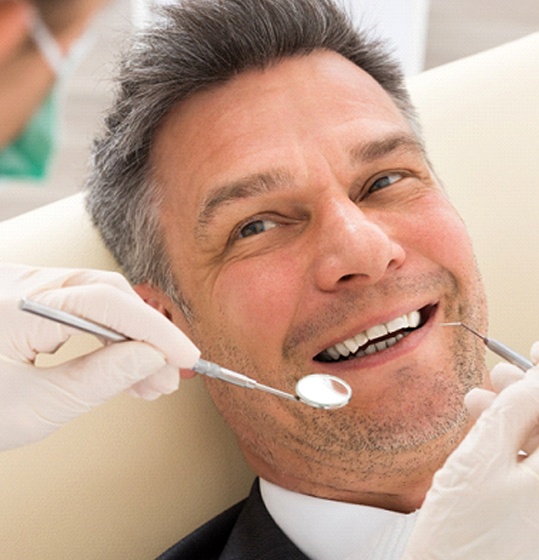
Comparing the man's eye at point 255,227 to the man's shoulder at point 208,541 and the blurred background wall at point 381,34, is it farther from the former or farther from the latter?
the man's shoulder at point 208,541

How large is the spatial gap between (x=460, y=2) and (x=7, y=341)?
3170 millimetres

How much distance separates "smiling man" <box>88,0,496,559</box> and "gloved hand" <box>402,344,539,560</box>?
255mm

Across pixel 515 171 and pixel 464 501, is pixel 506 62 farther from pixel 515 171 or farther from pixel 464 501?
pixel 464 501

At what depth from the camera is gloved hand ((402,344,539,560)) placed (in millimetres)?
994

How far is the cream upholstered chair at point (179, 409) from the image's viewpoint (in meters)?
1.35

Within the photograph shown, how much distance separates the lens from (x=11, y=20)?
0.94 ft

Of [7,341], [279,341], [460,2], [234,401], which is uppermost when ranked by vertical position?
[7,341]

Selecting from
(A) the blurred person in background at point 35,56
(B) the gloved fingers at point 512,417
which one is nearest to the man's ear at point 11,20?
(A) the blurred person in background at point 35,56

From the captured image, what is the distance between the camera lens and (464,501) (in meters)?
1.00

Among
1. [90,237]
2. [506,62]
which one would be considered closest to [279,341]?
[90,237]

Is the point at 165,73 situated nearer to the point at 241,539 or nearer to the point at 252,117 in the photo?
the point at 252,117

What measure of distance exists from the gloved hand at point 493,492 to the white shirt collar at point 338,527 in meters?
0.28

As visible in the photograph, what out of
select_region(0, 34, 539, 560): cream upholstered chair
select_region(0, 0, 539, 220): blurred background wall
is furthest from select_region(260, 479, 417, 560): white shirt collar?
select_region(0, 0, 539, 220): blurred background wall

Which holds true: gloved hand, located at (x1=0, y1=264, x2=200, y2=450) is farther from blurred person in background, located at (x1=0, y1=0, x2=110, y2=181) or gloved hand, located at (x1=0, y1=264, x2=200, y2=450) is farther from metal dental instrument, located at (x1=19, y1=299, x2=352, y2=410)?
blurred person in background, located at (x1=0, y1=0, x2=110, y2=181)
